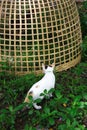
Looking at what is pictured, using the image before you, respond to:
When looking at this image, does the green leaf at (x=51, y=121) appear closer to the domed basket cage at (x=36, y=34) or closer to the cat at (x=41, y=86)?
the cat at (x=41, y=86)

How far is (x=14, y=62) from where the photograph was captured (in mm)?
3617

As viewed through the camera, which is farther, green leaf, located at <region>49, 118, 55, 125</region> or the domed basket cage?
the domed basket cage

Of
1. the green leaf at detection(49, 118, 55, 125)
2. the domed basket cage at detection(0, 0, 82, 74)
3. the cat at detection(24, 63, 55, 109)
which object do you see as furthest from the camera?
the domed basket cage at detection(0, 0, 82, 74)

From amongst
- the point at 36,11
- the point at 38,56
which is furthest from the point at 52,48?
the point at 36,11

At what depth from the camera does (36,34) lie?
3.55 m

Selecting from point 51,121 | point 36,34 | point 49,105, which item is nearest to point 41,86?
point 49,105

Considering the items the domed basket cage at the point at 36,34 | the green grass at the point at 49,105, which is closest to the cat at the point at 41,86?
the green grass at the point at 49,105

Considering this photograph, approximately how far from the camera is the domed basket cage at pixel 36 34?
354cm

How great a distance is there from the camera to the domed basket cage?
354cm

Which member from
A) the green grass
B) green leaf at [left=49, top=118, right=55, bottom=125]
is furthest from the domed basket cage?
green leaf at [left=49, top=118, right=55, bottom=125]

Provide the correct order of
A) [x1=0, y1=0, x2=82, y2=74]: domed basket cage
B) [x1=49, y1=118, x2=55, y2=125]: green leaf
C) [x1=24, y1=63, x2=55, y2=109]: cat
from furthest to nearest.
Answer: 1. [x1=0, y1=0, x2=82, y2=74]: domed basket cage
2. [x1=24, y1=63, x2=55, y2=109]: cat
3. [x1=49, y1=118, x2=55, y2=125]: green leaf

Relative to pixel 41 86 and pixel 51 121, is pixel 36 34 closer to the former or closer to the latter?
pixel 41 86

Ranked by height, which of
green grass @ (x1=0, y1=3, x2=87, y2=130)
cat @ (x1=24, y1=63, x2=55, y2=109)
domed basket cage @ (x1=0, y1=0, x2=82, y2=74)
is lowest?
green grass @ (x1=0, y1=3, x2=87, y2=130)

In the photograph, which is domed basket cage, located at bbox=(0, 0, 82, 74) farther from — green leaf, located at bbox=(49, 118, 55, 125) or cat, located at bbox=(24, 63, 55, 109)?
green leaf, located at bbox=(49, 118, 55, 125)
